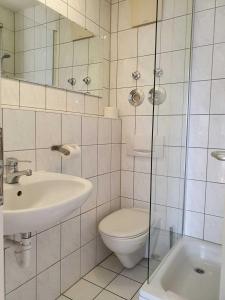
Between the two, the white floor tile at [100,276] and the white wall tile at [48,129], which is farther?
the white floor tile at [100,276]

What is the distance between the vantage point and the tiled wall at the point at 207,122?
1.61m

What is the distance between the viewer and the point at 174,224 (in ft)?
5.35

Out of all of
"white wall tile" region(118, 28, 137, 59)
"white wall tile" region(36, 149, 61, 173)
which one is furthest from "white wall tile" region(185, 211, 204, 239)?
"white wall tile" region(118, 28, 137, 59)

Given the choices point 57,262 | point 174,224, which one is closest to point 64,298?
point 57,262

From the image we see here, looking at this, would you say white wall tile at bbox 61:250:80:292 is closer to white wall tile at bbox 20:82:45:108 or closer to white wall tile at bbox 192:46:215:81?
white wall tile at bbox 20:82:45:108

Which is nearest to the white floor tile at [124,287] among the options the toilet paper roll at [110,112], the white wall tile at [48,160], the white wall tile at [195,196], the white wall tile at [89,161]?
the white wall tile at [195,196]

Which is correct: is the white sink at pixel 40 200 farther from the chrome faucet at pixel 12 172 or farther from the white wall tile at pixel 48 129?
the white wall tile at pixel 48 129

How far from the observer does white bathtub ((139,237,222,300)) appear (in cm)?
115

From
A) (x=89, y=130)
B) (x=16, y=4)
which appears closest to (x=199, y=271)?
(x=89, y=130)

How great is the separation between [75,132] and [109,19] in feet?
3.97

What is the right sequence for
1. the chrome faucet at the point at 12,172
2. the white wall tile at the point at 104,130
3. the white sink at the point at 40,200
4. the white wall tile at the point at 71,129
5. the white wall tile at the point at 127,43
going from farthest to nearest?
the white wall tile at the point at 127,43 < the white wall tile at the point at 104,130 < the white wall tile at the point at 71,129 < the chrome faucet at the point at 12,172 < the white sink at the point at 40,200

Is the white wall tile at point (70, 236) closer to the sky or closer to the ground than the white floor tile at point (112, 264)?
closer to the sky

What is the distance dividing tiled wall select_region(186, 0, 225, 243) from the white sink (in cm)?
94

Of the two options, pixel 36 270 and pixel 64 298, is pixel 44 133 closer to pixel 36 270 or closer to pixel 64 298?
pixel 36 270
